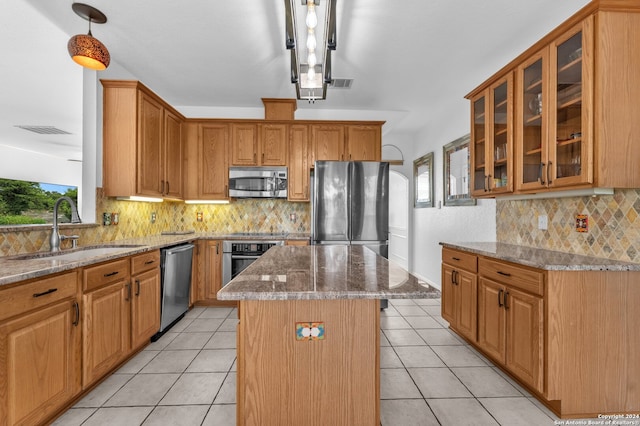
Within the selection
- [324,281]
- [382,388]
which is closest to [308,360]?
[324,281]

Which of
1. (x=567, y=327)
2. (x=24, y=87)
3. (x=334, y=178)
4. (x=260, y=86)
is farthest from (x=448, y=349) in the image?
(x=24, y=87)

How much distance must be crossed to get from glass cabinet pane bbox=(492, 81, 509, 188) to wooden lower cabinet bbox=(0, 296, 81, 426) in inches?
127

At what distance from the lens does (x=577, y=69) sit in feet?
6.24

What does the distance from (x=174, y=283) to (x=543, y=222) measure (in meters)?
3.46

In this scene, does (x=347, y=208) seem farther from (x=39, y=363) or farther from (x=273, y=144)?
(x=39, y=363)

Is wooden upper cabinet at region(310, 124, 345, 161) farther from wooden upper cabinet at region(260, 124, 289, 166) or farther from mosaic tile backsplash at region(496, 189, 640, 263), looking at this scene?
mosaic tile backsplash at region(496, 189, 640, 263)

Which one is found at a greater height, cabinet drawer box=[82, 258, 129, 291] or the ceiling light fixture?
the ceiling light fixture

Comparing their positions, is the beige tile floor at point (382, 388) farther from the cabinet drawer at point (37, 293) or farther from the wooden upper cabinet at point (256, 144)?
the wooden upper cabinet at point (256, 144)

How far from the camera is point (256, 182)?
4.09 meters

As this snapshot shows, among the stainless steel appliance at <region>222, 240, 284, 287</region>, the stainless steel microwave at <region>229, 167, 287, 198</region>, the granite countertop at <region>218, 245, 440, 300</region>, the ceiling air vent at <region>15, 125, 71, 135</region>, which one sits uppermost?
the ceiling air vent at <region>15, 125, 71, 135</region>

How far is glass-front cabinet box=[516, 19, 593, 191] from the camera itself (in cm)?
184

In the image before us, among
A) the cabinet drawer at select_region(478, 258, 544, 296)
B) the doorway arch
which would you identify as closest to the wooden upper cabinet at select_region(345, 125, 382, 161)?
the doorway arch

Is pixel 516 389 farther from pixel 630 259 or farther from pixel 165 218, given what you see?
pixel 165 218

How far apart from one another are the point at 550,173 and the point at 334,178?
226 cm
